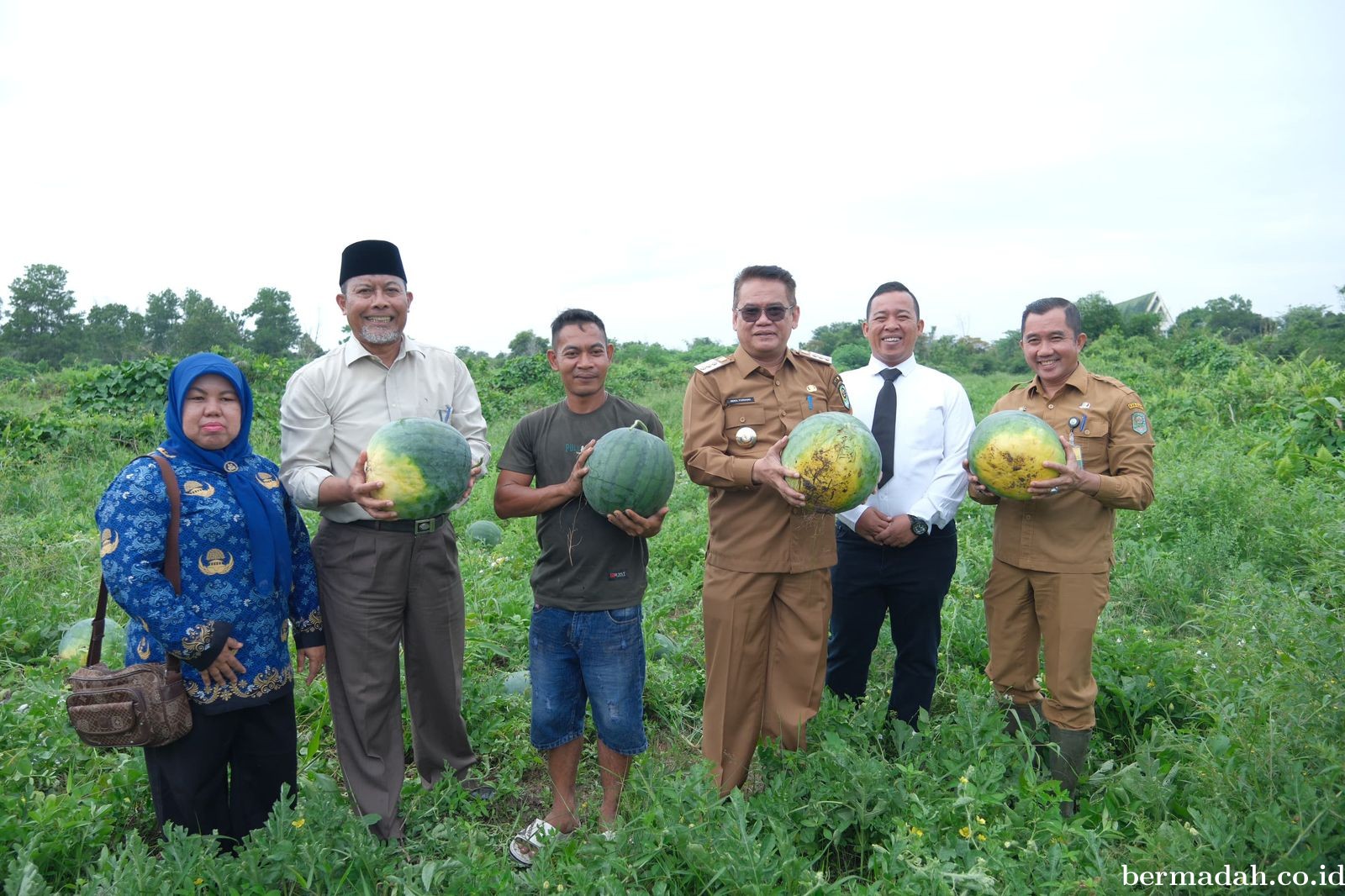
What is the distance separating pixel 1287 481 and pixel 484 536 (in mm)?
7930

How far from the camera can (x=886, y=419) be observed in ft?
12.9

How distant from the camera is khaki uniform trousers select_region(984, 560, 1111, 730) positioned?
139 inches

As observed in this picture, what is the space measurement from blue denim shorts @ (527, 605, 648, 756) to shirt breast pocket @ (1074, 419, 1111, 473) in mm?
2145

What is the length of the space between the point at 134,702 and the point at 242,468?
862 mm

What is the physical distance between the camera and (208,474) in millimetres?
2912

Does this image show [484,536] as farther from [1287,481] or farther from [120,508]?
[1287,481]

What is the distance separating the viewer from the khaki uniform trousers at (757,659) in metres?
3.51

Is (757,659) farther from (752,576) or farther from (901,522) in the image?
(901,522)

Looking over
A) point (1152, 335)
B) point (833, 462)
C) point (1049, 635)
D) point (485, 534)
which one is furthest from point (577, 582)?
point (1152, 335)

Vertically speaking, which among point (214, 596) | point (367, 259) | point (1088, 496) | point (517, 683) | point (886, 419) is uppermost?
point (367, 259)

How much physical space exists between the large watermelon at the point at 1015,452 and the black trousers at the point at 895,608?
0.44 m

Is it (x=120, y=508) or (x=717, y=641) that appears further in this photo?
(x=717, y=641)

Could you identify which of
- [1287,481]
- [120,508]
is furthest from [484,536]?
[1287,481]

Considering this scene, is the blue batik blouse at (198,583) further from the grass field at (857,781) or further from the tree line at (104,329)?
the tree line at (104,329)
